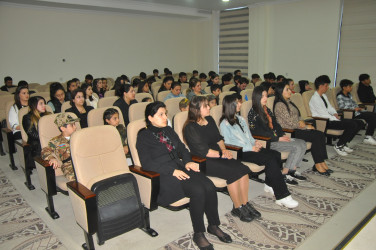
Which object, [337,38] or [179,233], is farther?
[337,38]

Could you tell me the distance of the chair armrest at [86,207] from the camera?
2.09 metres

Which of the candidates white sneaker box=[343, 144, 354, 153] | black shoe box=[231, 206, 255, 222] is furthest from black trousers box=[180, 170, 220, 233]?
white sneaker box=[343, 144, 354, 153]

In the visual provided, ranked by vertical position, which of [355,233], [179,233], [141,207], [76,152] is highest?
[76,152]

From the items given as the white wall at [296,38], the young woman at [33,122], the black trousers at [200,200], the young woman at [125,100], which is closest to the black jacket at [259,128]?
the black trousers at [200,200]

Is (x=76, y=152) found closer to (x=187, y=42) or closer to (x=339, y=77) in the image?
(x=339, y=77)

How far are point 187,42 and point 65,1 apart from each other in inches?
222

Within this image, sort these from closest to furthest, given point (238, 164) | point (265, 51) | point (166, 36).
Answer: point (238, 164) < point (265, 51) < point (166, 36)

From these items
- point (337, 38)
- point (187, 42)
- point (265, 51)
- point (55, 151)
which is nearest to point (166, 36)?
point (187, 42)

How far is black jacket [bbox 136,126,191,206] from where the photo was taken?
2.43 metres

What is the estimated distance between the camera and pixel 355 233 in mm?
2318

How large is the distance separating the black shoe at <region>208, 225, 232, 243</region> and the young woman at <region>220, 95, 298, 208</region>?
0.87 m

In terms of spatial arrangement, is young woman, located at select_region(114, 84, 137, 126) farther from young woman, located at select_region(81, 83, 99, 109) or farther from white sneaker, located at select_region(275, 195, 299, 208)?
white sneaker, located at select_region(275, 195, 299, 208)

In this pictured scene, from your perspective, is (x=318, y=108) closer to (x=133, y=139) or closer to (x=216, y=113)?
(x=216, y=113)

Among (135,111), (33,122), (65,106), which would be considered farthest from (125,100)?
(33,122)
